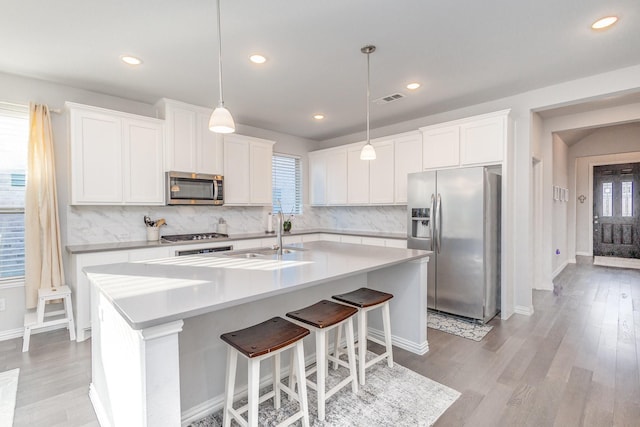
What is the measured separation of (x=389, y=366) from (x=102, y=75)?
385 cm

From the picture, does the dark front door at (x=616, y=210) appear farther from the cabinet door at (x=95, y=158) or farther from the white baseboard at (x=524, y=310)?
the cabinet door at (x=95, y=158)

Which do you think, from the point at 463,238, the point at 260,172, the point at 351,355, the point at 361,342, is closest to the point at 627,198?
the point at 463,238

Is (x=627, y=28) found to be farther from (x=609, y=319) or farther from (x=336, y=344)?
(x=336, y=344)

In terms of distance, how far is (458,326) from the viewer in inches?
134

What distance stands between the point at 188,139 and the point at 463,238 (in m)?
3.57

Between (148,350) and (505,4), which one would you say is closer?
(148,350)

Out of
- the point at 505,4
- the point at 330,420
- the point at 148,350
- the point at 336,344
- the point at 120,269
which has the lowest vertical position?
the point at 330,420

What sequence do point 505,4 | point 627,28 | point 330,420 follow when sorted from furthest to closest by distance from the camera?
point 627,28, point 505,4, point 330,420

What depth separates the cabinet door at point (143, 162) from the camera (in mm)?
3584

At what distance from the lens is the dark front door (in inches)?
269

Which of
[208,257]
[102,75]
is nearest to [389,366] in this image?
[208,257]

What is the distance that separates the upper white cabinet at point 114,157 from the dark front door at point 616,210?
29.9ft

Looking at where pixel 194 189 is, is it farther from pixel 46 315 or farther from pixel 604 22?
pixel 604 22

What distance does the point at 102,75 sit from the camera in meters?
3.16
